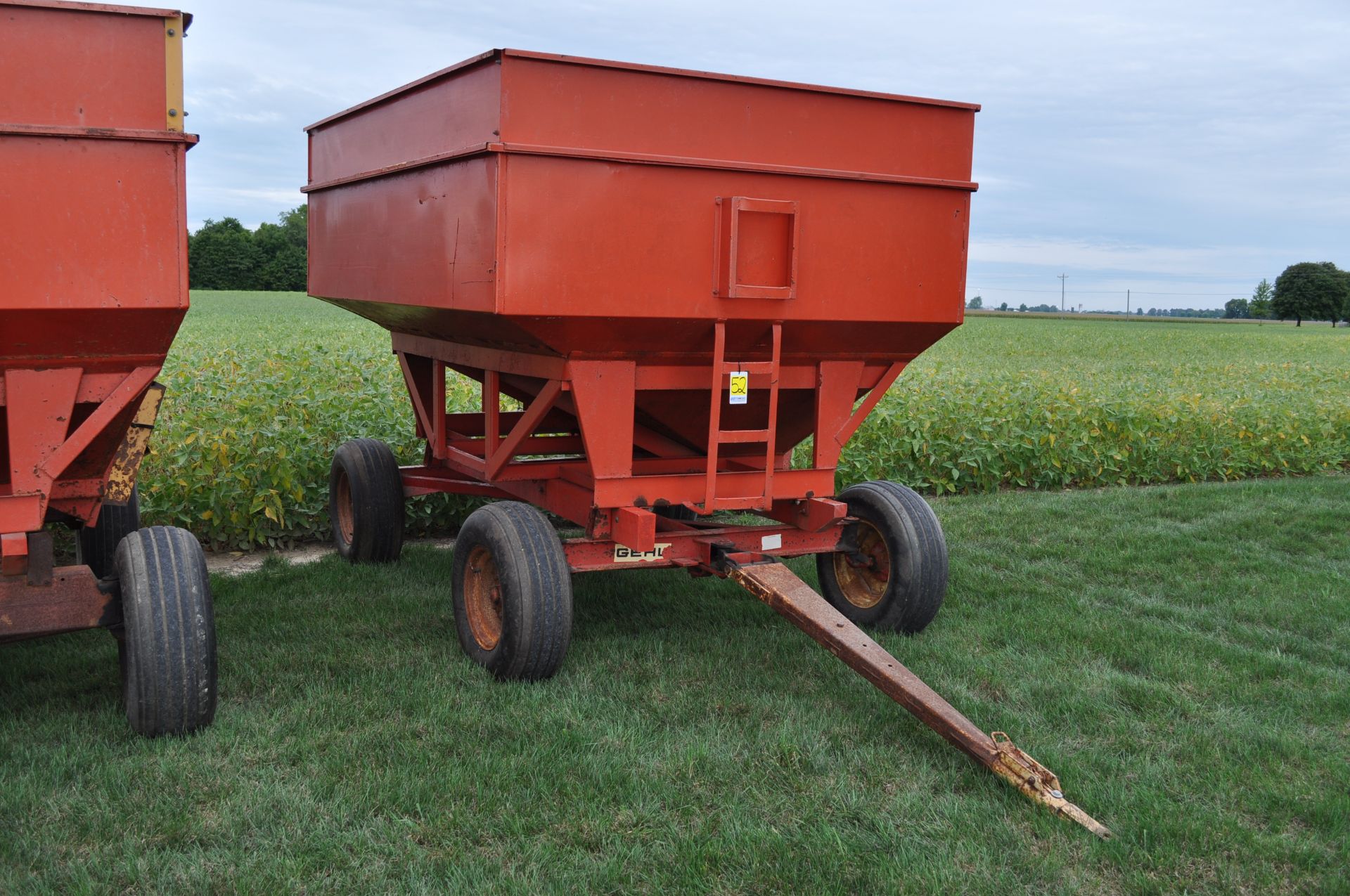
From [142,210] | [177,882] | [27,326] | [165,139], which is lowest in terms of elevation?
[177,882]

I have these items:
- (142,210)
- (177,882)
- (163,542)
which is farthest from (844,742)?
(142,210)

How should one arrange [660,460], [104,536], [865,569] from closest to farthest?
[104,536], [865,569], [660,460]

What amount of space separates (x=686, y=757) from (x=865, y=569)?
206 centimetres

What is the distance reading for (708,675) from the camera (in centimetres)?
485

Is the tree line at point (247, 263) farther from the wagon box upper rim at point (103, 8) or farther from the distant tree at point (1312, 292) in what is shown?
the distant tree at point (1312, 292)

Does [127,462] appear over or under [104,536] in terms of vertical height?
over

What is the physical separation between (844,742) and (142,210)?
9.82 ft

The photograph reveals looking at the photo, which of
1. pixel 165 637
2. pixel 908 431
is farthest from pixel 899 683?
pixel 908 431

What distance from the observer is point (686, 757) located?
3.96 meters

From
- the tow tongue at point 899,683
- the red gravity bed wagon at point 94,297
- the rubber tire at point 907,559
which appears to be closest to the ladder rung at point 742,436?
the tow tongue at point 899,683

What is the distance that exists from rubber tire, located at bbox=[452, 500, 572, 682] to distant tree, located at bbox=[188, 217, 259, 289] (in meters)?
64.5

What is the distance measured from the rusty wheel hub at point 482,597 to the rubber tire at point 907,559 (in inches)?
71.8

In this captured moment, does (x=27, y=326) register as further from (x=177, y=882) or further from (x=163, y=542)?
(x=177, y=882)

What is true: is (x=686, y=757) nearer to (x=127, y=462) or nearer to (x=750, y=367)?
(x=750, y=367)
